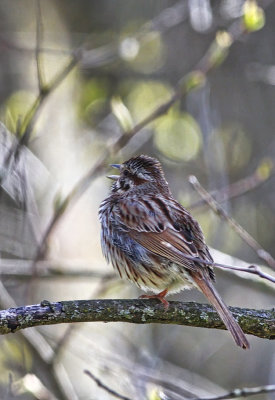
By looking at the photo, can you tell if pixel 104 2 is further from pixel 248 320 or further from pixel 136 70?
pixel 248 320

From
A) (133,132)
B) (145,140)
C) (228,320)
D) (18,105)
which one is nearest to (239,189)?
(145,140)

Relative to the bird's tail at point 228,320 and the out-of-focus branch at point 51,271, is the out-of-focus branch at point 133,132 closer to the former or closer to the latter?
the out-of-focus branch at point 51,271

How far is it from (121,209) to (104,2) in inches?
197

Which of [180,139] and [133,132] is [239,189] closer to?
[133,132]

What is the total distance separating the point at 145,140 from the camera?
23.0 feet

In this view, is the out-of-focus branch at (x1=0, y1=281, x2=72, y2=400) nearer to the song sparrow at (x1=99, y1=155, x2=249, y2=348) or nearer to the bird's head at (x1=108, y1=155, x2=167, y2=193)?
the song sparrow at (x1=99, y1=155, x2=249, y2=348)

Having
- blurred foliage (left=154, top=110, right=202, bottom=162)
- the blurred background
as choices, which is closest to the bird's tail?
the blurred background

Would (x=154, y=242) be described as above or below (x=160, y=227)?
below

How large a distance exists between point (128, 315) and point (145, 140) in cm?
289

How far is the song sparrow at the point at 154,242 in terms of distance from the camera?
5074 millimetres

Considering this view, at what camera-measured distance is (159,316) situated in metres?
4.43

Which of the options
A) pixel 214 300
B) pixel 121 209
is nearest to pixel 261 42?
pixel 121 209

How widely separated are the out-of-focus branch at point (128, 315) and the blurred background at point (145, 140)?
2.12m

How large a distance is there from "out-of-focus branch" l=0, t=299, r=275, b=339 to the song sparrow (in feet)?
0.78
